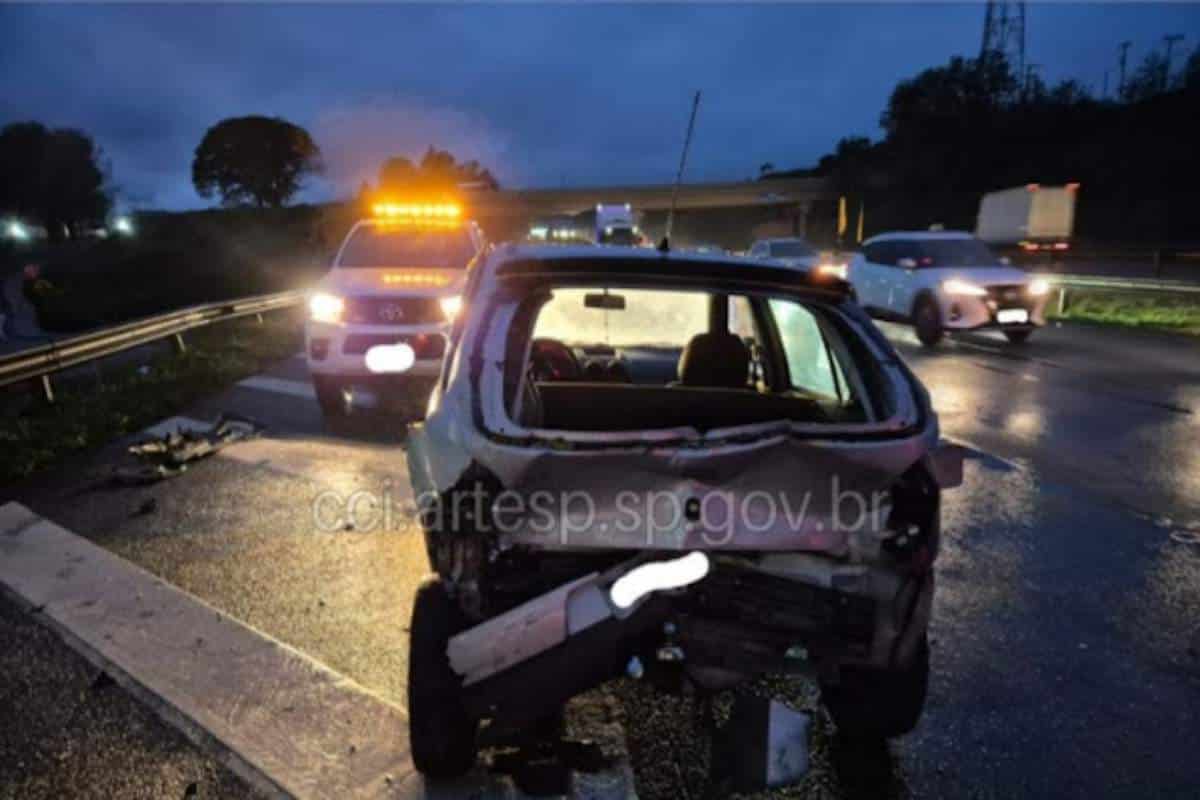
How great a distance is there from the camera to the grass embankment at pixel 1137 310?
59.1ft

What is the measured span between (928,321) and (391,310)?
1002cm

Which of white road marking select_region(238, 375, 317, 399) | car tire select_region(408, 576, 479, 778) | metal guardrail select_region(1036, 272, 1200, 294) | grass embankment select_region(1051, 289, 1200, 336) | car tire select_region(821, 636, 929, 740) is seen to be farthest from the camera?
metal guardrail select_region(1036, 272, 1200, 294)

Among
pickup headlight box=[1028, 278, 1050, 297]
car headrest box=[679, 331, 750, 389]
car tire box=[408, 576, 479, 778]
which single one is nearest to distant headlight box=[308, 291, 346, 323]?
car headrest box=[679, 331, 750, 389]

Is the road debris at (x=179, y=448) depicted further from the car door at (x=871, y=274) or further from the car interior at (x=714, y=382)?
the car door at (x=871, y=274)

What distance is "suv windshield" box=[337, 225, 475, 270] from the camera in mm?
10258

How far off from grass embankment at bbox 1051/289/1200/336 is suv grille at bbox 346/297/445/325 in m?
15.3

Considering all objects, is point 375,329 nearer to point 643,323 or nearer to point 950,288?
point 643,323

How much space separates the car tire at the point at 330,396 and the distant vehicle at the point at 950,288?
27.3 ft

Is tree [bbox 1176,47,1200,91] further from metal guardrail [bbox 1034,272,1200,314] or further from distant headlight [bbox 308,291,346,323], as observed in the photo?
distant headlight [bbox 308,291,346,323]

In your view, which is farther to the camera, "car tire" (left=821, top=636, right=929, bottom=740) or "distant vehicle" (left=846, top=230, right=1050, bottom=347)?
"distant vehicle" (left=846, top=230, right=1050, bottom=347)

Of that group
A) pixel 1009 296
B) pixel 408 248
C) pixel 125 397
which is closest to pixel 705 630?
pixel 408 248

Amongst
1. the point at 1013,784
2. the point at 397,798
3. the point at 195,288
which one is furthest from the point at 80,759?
the point at 195,288

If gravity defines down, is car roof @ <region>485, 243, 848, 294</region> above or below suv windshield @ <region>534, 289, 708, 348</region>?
above

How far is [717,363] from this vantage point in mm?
4309
